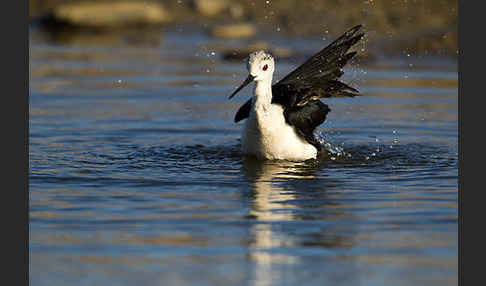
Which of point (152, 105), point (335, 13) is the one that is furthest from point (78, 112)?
point (335, 13)

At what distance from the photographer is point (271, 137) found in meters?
10.9

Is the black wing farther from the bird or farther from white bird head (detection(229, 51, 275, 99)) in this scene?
white bird head (detection(229, 51, 275, 99))

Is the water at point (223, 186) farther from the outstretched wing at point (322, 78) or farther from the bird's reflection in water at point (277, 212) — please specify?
the outstretched wing at point (322, 78)

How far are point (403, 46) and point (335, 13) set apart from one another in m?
2.78

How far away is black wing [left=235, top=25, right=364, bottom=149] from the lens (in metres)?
11.2

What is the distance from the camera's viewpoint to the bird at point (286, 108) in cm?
1083

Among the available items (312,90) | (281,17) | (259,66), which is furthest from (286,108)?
(281,17)

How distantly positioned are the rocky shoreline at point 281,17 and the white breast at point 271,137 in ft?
26.4

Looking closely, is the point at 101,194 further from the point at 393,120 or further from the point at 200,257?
the point at 393,120

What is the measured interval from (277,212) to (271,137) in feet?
7.57

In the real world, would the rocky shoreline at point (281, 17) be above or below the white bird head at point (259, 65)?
above

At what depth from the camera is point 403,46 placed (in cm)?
1891

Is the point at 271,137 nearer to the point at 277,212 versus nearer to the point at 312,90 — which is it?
the point at 312,90

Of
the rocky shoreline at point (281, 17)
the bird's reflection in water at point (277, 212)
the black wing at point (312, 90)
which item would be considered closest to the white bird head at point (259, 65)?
the black wing at point (312, 90)
